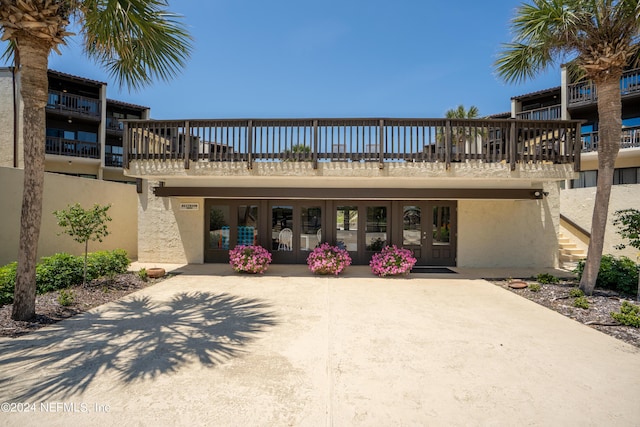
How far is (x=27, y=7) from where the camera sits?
182 inches

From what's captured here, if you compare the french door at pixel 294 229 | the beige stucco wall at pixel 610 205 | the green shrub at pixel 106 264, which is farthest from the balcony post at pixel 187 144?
the beige stucco wall at pixel 610 205

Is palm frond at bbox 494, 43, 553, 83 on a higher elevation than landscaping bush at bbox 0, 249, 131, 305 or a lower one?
higher

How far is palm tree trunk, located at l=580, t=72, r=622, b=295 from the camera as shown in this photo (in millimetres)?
6535

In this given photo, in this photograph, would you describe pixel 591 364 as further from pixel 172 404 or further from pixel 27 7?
pixel 27 7

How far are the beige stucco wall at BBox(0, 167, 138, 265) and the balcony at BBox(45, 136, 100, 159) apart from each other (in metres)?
11.8

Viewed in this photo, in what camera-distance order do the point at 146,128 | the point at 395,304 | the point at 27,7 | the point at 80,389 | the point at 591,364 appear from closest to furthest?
the point at 80,389 < the point at 591,364 < the point at 27,7 < the point at 395,304 < the point at 146,128

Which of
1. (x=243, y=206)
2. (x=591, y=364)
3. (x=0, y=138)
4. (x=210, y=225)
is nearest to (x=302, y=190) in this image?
(x=243, y=206)

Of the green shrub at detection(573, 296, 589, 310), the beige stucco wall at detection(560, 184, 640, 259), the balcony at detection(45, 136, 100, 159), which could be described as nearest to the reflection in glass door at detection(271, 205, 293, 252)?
the green shrub at detection(573, 296, 589, 310)

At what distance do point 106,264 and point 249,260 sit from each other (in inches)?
144

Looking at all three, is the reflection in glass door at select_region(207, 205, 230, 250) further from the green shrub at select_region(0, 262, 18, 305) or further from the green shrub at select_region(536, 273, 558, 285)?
the green shrub at select_region(536, 273, 558, 285)

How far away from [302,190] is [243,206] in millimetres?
2539

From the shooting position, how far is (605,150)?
21.8 feet

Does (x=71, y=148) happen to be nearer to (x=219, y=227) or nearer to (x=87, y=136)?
(x=87, y=136)

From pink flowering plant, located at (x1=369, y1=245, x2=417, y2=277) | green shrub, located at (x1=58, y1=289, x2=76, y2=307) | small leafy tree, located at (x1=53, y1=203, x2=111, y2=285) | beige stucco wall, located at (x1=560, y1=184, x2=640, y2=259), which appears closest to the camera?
green shrub, located at (x1=58, y1=289, x2=76, y2=307)
